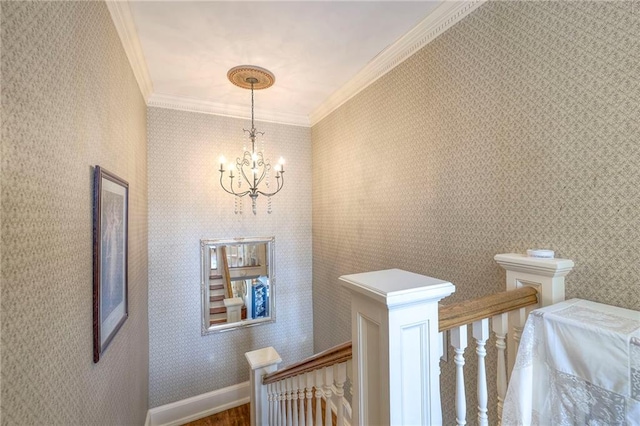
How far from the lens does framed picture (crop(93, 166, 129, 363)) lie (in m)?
1.31

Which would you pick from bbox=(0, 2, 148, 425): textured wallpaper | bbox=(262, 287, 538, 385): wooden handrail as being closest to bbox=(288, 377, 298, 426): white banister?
bbox=(262, 287, 538, 385): wooden handrail

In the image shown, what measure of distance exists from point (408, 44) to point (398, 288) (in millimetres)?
1925

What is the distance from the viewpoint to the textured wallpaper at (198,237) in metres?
2.96

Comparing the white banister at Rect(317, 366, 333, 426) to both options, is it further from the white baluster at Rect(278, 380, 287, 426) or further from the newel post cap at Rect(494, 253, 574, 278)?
the newel post cap at Rect(494, 253, 574, 278)

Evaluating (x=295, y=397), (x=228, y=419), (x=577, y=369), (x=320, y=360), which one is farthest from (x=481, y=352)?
(x=228, y=419)

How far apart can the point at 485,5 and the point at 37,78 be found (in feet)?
6.60

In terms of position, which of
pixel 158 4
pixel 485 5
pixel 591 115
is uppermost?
pixel 158 4

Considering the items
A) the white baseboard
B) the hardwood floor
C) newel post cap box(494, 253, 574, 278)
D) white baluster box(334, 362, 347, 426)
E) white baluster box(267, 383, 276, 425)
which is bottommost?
the hardwood floor

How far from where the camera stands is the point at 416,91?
1985 millimetres

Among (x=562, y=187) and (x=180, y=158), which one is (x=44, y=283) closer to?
(x=562, y=187)

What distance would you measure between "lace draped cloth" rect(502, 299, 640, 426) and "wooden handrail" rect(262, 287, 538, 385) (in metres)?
0.10

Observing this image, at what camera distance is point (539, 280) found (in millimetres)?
1227

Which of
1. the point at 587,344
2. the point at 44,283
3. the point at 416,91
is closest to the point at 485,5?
the point at 416,91

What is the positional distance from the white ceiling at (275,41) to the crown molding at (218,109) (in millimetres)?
22
